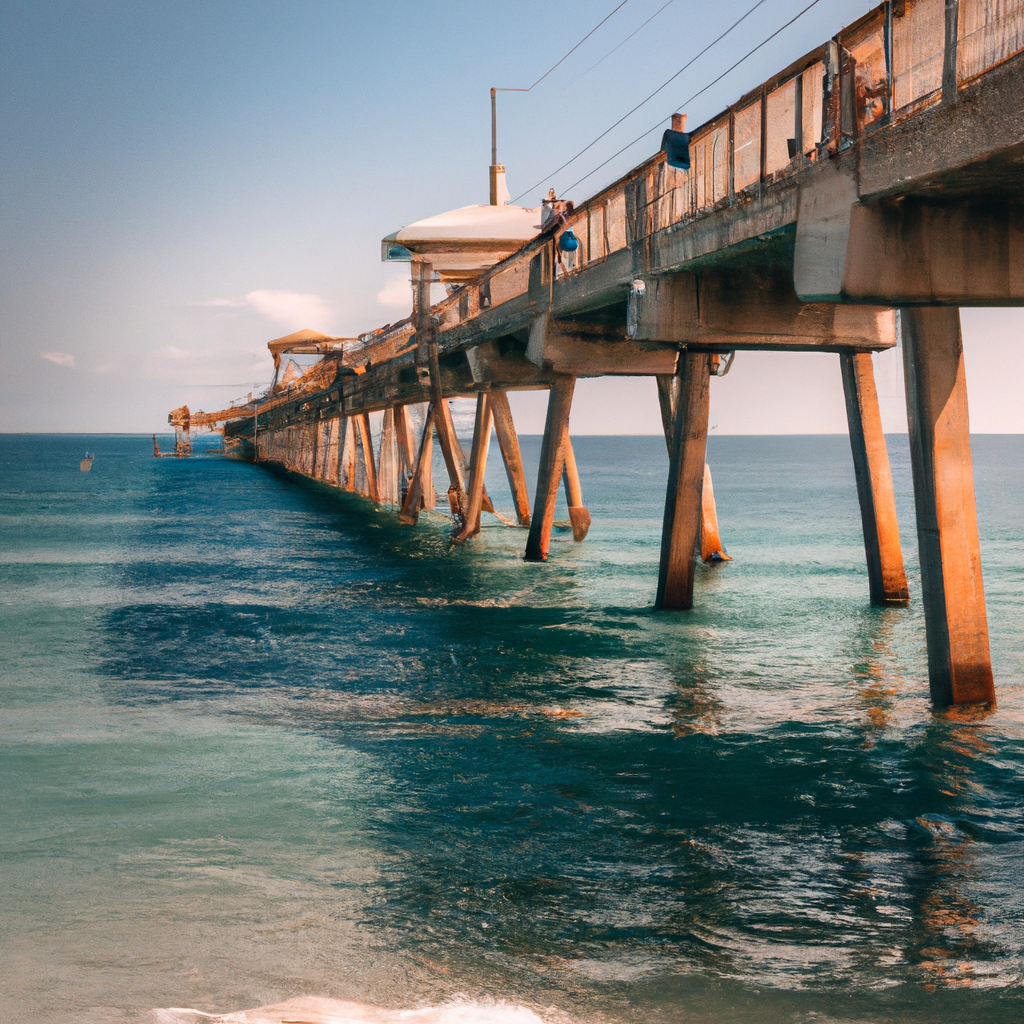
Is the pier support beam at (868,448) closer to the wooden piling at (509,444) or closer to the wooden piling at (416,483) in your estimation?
the wooden piling at (509,444)

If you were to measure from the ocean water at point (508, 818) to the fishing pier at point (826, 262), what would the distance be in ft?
5.83

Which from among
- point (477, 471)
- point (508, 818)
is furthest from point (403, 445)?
point (508, 818)

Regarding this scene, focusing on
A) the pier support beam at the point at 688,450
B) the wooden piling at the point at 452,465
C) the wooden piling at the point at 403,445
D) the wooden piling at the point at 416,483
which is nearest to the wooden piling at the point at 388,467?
the wooden piling at the point at 403,445

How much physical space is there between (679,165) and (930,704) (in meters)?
5.63

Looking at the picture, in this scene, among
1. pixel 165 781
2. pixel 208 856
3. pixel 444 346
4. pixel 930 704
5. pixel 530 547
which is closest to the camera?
pixel 208 856

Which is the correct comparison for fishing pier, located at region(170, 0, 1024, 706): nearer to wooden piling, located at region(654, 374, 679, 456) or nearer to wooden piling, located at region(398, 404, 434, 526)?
wooden piling, located at region(654, 374, 679, 456)

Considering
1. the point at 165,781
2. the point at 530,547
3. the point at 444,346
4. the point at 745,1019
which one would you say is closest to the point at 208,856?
the point at 165,781

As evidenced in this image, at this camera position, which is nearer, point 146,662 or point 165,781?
point 165,781

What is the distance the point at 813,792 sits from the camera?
795 centimetres

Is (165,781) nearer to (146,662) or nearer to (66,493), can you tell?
(146,662)

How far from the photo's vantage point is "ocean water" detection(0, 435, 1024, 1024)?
520cm

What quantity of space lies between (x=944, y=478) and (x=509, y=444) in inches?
785

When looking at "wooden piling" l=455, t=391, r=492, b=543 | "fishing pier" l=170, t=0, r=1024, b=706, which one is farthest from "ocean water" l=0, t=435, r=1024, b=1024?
"wooden piling" l=455, t=391, r=492, b=543

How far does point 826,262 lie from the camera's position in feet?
29.1
